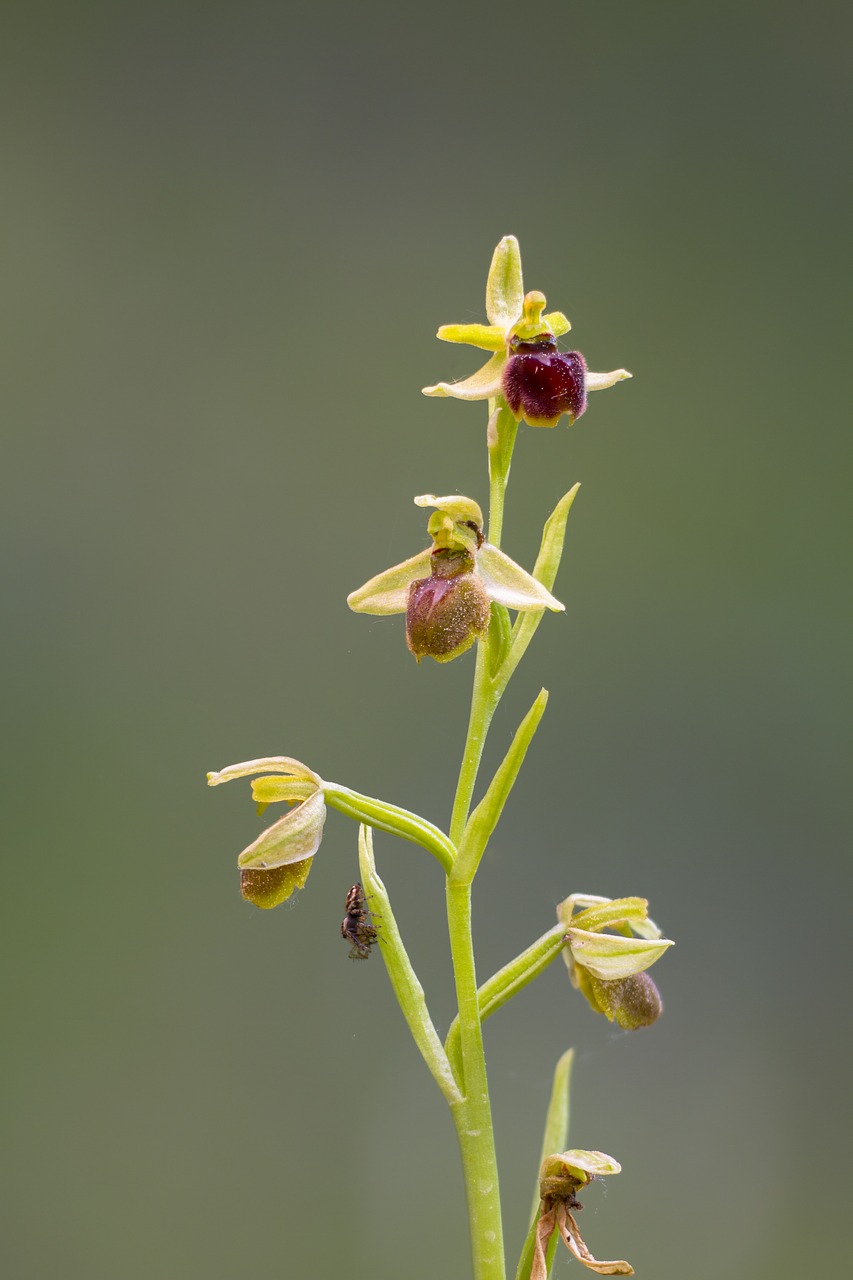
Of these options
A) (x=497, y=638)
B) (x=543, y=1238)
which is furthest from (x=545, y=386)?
(x=543, y=1238)

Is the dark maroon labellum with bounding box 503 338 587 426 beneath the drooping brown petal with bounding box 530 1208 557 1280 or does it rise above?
above

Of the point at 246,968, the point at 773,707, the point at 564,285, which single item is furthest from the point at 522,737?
the point at 564,285

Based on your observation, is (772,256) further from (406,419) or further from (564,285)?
(406,419)

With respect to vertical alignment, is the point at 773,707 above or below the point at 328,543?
below

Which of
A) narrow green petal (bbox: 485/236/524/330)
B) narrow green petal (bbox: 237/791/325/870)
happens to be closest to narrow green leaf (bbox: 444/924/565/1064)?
narrow green petal (bbox: 237/791/325/870)

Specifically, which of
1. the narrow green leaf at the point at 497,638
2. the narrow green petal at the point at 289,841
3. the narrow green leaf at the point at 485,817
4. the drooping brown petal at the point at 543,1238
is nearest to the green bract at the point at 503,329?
the narrow green leaf at the point at 497,638

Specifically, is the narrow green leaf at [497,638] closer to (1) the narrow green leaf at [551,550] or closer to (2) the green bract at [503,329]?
(1) the narrow green leaf at [551,550]

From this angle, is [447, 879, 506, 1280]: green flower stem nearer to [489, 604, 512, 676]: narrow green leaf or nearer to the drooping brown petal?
the drooping brown petal
